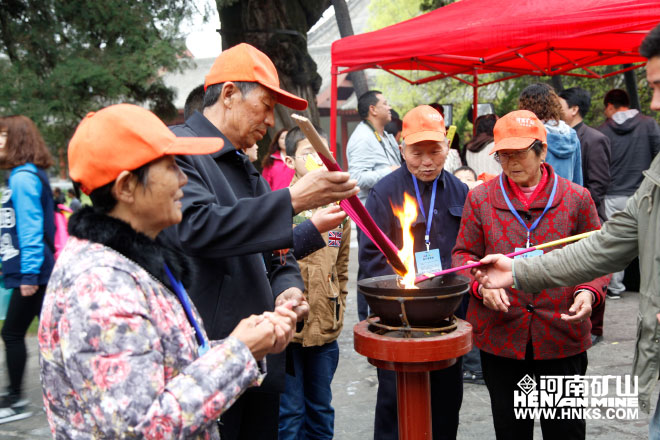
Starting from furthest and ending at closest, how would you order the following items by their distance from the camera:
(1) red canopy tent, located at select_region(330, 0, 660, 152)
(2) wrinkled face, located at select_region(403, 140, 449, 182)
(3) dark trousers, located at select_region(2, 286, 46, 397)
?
(1) red canopy tent, located at select_region(330, 0, 660, 152) < (3) dark trousers, located at select_region(2, 286, 46, 397) < (2) wrinkled face, located at select_region(403, 140, 449, 182)

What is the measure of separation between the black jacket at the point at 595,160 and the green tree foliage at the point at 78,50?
4.54 metres

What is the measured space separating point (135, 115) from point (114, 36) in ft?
19.5

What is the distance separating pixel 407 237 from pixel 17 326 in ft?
9.51

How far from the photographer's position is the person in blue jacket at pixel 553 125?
4520mm

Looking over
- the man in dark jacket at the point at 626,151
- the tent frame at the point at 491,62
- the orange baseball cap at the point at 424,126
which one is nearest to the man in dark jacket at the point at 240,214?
the orange baseball cap at the point at 424,126

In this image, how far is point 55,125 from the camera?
7246 millimetres

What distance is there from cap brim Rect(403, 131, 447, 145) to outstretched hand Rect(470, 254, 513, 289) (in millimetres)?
778

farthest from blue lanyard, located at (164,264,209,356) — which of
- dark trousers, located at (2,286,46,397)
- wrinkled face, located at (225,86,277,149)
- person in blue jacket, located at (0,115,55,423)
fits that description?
dark trousers, located at (2,286,46,397)

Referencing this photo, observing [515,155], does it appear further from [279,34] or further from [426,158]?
[279,34]

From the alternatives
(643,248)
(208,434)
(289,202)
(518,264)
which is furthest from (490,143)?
(208,434)

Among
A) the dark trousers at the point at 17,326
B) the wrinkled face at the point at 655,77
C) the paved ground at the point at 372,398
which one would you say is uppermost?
the wrinkled face at the point at 655,77

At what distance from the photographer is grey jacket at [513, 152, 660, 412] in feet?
6.44

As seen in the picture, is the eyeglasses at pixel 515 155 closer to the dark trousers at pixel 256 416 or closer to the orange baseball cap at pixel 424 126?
the orange baseball cap at pixel 424 126

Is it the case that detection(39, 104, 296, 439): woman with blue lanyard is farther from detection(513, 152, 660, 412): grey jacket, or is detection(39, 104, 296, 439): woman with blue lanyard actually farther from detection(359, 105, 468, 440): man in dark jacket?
detection(359, 105, 468, 440): man in dark jacket
